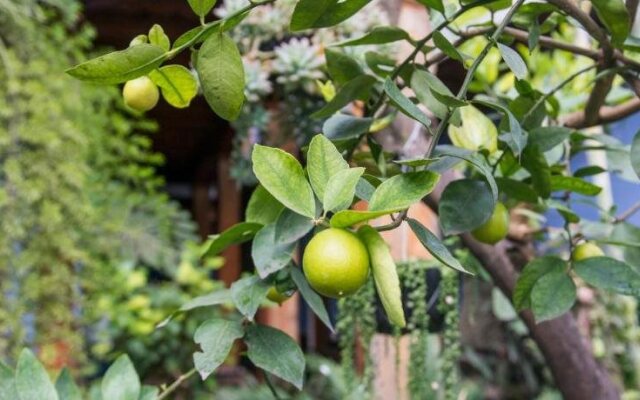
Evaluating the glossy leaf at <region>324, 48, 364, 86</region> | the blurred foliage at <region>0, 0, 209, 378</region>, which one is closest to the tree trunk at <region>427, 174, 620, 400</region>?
the glossy leaf at <region>324, 48, 364, 86</region>

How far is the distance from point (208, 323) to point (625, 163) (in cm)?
58

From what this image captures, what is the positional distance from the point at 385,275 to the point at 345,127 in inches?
8.8

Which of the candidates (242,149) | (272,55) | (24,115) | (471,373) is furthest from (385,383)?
(471,373)

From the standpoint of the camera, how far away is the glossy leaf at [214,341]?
0.51m

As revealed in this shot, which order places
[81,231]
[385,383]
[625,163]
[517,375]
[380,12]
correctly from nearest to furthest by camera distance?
[625,163] → [380,12] → [385,383] → [81,231] → [517,375]

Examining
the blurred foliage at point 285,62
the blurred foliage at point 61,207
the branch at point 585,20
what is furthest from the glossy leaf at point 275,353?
the blurred foliage at point 61,207

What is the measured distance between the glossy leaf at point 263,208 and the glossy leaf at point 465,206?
0.13 metres

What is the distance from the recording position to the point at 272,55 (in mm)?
1387

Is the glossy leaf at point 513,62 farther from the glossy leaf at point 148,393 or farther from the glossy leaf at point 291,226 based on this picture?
the glossy leaf at point 148,393

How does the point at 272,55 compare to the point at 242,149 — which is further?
the point at 242,149

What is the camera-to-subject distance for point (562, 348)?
0.96 meters

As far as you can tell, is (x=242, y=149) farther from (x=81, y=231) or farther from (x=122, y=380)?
(x=122, y=380)

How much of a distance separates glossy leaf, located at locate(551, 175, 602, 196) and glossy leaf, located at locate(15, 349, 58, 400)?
1.50 ft

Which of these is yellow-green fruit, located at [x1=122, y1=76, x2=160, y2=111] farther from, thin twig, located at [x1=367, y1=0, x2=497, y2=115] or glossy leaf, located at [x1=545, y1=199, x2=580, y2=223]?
glossy leaf, located at [x1=545, y1=199, x2=580, y2=223]
